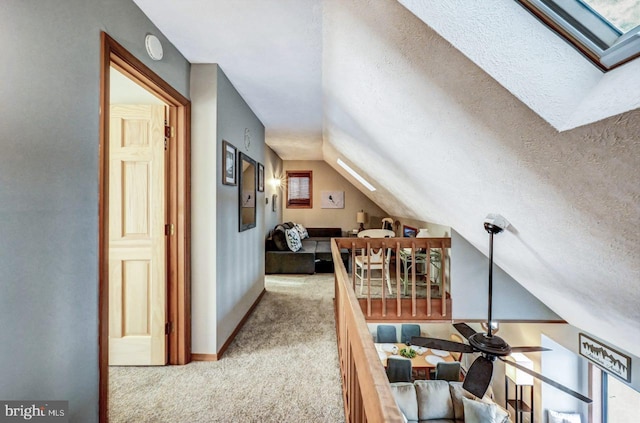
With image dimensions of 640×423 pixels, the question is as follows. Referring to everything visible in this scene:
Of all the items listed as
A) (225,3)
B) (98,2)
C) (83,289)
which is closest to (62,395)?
(83,289)

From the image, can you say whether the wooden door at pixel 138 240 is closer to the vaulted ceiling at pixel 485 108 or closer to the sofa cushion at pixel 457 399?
the vaulted ceiling at pixel 485 108

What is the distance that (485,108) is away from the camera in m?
1.14

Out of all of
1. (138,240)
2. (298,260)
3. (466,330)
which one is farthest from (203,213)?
(298,260)

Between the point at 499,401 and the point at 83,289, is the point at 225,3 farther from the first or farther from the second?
the point at 499,401

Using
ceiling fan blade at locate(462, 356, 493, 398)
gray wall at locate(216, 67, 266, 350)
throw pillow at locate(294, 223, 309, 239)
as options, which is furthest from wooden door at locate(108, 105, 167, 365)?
throw pillow at locate(294, 223, 309, 239)

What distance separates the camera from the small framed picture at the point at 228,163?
2.56 metres

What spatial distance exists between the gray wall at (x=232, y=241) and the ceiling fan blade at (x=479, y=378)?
192cm

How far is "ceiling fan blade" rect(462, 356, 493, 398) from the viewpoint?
176 cm

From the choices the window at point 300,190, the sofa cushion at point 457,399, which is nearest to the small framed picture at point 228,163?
the sofa cushion at point 457,399

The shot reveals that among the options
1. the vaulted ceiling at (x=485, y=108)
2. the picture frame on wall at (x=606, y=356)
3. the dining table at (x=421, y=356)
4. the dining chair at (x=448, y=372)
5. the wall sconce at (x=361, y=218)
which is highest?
the vaulted ceiling at (x=485, y=108)

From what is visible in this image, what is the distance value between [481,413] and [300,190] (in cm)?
609

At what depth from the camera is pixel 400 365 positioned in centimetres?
373

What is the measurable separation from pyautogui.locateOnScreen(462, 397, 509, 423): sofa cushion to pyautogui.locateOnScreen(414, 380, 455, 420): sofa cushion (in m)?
0.20

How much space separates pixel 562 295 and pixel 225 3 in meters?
3.30
